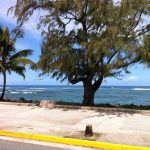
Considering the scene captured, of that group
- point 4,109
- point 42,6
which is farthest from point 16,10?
point 4,109

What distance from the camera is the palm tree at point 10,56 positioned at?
77.9ft

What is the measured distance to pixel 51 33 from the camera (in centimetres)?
1778

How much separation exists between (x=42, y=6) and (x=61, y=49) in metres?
2.72

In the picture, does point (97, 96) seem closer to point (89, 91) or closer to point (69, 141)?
point (89, 91)

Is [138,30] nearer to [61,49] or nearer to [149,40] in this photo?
[149,40]

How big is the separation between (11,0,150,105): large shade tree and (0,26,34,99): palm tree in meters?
5.87

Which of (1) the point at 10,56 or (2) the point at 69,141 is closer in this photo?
(2) the point at 69,141

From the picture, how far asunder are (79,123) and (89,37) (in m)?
6.49

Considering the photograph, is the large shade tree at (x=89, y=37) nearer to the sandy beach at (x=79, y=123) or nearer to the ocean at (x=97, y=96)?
the sandy beach at (x=79, y=123)

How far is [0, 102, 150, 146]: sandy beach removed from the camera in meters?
9.88

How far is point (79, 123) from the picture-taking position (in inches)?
472

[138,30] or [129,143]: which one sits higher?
[138,30]

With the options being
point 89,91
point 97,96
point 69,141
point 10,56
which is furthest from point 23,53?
point 97,96

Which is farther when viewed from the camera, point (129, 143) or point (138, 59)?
point (138, 59)
